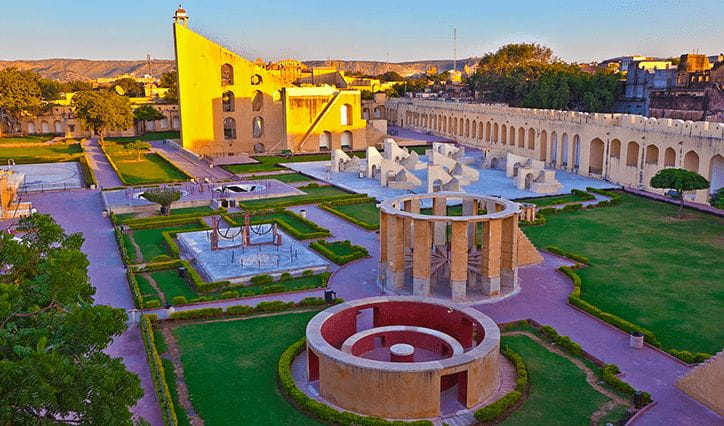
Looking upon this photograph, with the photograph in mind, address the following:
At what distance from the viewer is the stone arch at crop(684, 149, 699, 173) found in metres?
38.9

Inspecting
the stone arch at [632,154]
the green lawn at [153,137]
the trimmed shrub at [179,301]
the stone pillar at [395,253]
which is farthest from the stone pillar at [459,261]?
the green lawn at [153,137]

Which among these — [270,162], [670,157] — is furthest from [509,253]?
[270,162]

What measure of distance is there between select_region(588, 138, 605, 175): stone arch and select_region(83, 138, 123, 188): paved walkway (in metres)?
34.4

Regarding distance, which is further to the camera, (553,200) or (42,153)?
(42,153)

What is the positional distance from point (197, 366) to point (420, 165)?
3364cm

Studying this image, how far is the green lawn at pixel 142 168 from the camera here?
46.2 meters

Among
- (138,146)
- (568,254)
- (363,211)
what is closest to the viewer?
(568,254)

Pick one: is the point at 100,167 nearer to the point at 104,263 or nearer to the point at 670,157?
the point at 104,263

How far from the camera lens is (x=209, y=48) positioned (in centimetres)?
6259

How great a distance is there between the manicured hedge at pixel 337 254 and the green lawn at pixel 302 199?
8516mm

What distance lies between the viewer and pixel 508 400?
15.0 m

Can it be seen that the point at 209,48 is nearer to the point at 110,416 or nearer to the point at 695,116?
the point at 695,116

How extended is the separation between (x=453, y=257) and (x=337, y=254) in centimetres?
722

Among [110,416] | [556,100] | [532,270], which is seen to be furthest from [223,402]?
[556,100]
